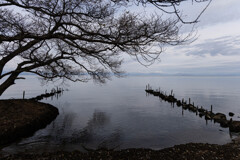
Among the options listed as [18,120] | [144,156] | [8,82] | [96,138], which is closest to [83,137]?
[96,138]

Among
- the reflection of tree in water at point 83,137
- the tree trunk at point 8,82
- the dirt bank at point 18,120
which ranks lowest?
the reflection of tree in water at point 83,137

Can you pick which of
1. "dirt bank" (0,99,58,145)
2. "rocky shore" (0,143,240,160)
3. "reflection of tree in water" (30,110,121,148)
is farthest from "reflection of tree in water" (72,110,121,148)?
"rocky shore" (0,143,240,160)

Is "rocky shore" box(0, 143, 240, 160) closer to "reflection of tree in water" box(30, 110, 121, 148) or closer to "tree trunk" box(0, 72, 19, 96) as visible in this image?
"tree trunk" box(0, 72, 19, 96)

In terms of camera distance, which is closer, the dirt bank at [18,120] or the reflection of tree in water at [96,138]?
the dirt bank at [18,120]

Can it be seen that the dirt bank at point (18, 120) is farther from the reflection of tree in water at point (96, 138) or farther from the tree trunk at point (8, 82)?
the tree trunk at point (8, 82)

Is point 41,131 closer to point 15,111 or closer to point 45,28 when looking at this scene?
point 15,111

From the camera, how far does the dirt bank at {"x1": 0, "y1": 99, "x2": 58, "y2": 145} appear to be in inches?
575

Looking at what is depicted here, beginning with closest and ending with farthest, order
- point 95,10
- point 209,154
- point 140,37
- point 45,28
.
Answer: point 140,37
point 95,10
point 209,154
point 45,28

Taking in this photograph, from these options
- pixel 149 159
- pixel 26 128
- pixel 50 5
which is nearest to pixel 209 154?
pixel 149 159

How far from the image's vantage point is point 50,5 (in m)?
8.00

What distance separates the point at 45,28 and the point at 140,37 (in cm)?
859

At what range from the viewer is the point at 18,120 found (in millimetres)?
17000

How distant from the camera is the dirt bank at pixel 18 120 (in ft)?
47.9

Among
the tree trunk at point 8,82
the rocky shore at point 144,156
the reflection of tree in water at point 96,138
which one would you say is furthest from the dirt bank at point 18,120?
the tree trunk at point 8,82
